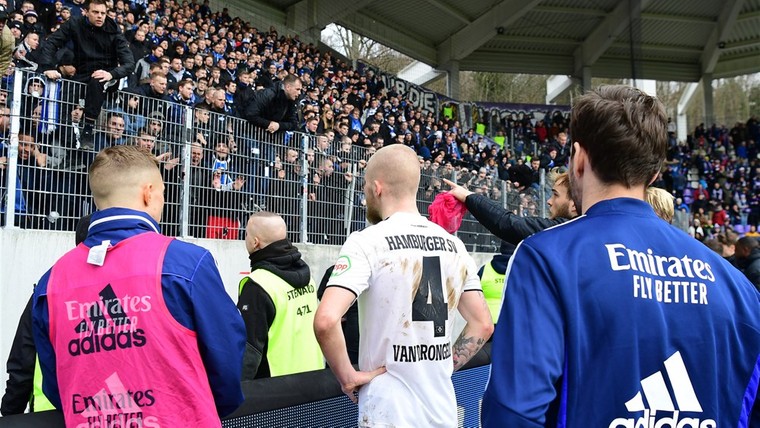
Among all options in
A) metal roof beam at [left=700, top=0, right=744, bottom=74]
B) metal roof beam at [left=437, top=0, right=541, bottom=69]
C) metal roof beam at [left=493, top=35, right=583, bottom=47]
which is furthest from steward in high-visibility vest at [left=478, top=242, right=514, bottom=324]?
metal roof beam at [left=700, top=0, right=744, bottom=74]

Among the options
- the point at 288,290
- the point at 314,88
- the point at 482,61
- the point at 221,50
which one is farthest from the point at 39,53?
the point at 482,61

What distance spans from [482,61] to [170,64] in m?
23.1

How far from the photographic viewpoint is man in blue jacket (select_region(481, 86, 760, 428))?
170cm

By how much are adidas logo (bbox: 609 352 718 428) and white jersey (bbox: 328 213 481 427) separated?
1.43 metres

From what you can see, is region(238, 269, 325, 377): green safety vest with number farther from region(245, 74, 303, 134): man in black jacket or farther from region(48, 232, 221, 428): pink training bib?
region(245, 74, 303, 134): man in black jacket

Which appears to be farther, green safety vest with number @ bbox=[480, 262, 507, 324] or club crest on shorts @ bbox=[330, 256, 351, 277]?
green safety vest with number @ bbox=[480, 262, 507, 324]

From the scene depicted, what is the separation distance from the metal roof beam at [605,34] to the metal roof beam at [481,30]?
4124 millimetres

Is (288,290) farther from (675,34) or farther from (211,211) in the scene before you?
(675,34)

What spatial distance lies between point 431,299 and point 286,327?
161 cm

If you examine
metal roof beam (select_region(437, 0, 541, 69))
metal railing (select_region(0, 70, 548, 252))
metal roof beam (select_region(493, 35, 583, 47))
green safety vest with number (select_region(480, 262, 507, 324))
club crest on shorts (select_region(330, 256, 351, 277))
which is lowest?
green safety vest with number (select_region(480, 262, 507, 324))

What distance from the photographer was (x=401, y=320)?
3131 mm

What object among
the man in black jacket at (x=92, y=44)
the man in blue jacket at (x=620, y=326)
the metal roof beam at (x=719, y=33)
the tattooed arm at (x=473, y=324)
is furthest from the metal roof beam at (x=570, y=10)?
the man in blue jacket at (x=620, y=326)

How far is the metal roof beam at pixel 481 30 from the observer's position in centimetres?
2872

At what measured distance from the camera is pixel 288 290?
4.65 m
